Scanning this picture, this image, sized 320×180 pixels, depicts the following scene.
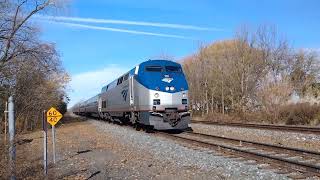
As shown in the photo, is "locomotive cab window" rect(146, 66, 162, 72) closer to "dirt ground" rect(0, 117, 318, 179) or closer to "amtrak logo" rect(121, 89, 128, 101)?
"amtrak logo" rect(121, 89, 128, 101)

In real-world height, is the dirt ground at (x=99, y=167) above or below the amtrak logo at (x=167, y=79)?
below

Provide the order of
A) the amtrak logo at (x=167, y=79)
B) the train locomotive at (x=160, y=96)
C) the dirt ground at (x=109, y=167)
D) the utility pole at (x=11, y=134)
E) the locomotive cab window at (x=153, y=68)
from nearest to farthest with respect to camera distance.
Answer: the utility pole at (x=11, y=134), the dirt ground at (x=109, y=167), the train locomotive at (x=160, y=96), the amtrak logo at (x=167, y=79), the locomotive cab window at (x=153, y=68)

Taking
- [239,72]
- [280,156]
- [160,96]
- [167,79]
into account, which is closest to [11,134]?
[280,156]

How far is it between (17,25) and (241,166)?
27825 millimetres

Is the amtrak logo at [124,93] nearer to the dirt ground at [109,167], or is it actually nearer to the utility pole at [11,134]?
the dirt ground at [109,167]

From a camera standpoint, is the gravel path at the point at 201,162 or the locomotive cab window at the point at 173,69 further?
the locomotive cab window at the point at 173,69

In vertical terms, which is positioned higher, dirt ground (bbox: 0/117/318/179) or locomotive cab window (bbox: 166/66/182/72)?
locomotive cab window (bbox: 166/66/182/72)

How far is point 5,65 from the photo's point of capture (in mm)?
31594

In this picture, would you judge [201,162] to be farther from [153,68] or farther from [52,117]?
[153,68]

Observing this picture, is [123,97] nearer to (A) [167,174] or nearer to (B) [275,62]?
(A) [167,174]

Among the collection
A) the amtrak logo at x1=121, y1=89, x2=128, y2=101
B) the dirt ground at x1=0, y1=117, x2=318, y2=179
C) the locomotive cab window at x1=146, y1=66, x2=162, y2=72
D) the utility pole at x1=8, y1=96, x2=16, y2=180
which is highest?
the locomotive cab window at x1=146, y1=66, x2=162, y2=72

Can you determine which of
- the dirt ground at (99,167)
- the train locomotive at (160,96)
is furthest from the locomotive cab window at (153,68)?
the dirt ground at (99,167)

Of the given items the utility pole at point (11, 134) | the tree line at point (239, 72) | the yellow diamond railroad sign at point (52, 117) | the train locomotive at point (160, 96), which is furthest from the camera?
the tree line at point (239, 72)

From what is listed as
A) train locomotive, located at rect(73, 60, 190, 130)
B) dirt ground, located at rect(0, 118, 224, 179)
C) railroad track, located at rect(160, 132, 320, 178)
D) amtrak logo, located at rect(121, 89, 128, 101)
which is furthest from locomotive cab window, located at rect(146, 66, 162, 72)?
dirt ground, located at rect(0, 118, 224, 179)
